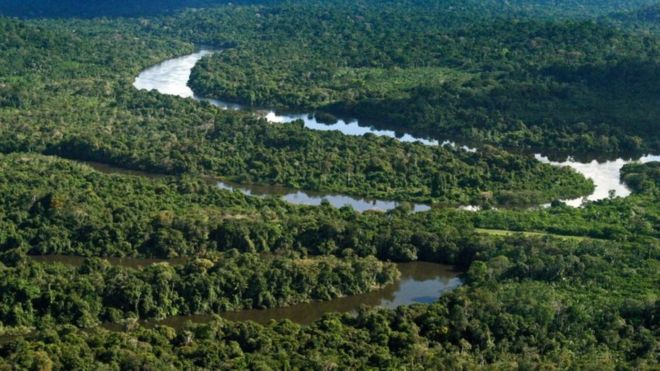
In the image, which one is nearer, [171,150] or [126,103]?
[171,150]

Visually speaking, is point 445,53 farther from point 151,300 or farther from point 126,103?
point 151,300

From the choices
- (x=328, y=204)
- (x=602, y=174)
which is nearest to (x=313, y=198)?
(x=328, y=204)

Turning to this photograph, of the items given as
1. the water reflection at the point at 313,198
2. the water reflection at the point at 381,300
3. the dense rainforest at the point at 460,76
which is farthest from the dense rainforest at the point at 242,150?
the water reflection at the point at 381,300

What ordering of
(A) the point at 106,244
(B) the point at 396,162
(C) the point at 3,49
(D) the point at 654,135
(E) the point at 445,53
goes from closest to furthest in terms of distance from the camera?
(A) the point at 106,244
(B) the point at 396,162
(D) the point at 654,135
(C) the point at 3,49
(E) the point at 445,53

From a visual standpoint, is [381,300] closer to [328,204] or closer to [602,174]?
[328,204]

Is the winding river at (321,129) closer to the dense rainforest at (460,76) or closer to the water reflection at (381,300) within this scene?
the dense rainforest at (460,76)

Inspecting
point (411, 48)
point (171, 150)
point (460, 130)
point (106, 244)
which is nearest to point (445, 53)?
point (411, 48)
